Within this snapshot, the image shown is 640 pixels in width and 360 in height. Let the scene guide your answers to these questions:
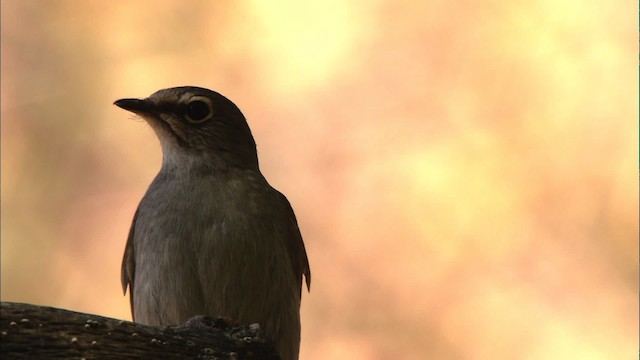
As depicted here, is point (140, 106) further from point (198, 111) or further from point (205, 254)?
point (205, 254)

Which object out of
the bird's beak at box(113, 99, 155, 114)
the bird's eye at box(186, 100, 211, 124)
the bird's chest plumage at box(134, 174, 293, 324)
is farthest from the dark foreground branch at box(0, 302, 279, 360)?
the bird's eye at box(186, 100, 211, 124)

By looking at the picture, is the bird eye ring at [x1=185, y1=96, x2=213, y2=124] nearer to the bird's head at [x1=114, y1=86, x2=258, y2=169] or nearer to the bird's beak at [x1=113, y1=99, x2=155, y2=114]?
the bird's head at [x1=114, y1=86, x2=258, y2=169]

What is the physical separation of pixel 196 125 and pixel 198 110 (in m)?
0.09

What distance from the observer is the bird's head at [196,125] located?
4352 mm

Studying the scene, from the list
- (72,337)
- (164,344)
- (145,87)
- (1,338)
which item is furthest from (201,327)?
(145,87)

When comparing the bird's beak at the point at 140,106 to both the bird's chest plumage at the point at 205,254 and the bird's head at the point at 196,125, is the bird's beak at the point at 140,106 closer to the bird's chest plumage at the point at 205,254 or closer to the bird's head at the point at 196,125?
the bird's head at the point at 196,125

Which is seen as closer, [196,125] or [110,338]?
[110,338]

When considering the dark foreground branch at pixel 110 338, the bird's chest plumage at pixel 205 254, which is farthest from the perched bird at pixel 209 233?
the dark foreground branch at pixel 110 338

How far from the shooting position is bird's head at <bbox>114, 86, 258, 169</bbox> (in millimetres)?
4352

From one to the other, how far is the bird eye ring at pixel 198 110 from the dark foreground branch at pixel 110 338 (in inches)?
74.6

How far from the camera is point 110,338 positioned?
235cm

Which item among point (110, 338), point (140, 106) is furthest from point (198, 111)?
point (110, 338)

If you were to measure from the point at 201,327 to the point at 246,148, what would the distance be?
7.41 ft

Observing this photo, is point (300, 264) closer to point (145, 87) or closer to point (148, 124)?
point (148, 124)
